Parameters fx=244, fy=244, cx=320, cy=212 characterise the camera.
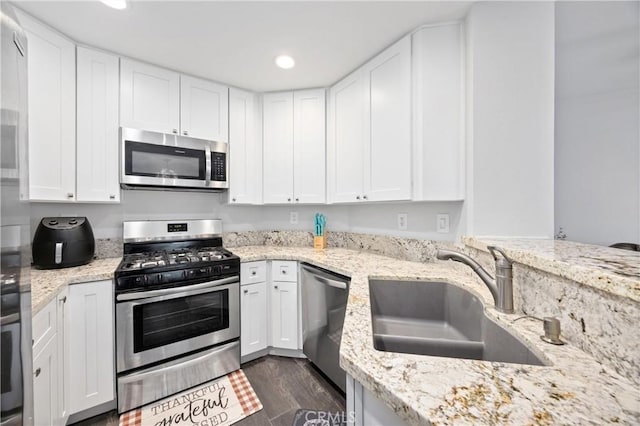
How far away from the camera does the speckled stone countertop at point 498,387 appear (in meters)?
0.42

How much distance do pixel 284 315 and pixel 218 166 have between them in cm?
144

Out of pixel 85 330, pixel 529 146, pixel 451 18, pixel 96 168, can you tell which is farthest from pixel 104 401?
pixel 451 18

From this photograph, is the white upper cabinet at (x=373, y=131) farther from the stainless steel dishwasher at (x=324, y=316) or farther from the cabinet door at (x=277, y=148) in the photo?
the stainless steel dishwasher at (x=324, y=316)

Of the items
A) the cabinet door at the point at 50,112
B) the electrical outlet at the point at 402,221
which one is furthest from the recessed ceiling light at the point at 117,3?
the electrical outlet at the point at 402,221

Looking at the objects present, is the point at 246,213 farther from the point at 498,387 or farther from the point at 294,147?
the point at 498,387

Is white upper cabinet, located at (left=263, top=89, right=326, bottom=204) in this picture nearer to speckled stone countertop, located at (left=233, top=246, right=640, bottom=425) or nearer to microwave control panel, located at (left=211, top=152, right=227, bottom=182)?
microwave control panel, located at (left=211, top=152, right=227, bottom=182)

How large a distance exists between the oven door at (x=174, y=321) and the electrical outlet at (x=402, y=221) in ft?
4.63

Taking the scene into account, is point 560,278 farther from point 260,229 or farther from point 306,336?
point 260,229

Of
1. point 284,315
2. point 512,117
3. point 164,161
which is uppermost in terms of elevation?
point 512,117

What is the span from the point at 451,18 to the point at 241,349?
9.04ft

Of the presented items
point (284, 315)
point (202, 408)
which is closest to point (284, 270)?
point (284, 315)

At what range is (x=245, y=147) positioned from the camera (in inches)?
93.2

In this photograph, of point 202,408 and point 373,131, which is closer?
point 202,408
